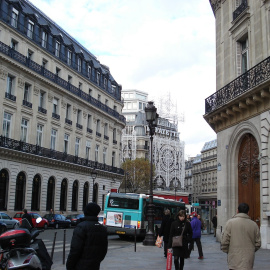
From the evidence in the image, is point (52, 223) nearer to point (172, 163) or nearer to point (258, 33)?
point (258, 33)

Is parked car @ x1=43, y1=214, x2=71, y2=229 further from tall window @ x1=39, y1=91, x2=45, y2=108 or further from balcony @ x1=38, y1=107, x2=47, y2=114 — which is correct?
tall window @ x1=39, y1=91, x2=45, y2=108

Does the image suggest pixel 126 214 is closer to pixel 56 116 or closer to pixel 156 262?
pixel 156 262

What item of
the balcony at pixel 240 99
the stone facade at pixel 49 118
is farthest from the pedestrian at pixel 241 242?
the stone facade at pixel 49 118

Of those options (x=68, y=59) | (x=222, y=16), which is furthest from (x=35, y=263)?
(x=68, y=59)

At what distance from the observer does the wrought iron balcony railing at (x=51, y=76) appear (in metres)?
34.7

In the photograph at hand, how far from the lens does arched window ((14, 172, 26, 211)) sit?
35.8 meters

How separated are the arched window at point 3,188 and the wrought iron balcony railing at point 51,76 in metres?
9.85

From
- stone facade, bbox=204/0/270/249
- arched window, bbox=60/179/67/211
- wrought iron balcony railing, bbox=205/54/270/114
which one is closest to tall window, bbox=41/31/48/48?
arched window, bbox=60/179/67/211

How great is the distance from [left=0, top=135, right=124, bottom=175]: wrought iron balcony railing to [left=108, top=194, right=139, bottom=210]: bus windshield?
1334 cm

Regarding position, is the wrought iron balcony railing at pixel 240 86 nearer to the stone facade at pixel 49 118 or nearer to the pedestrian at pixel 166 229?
the pedestrian at pixel 166 229

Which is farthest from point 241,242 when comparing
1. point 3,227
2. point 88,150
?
point 88,150

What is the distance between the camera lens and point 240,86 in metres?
17.5

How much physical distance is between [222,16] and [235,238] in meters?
16.7

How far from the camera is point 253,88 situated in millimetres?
15844
